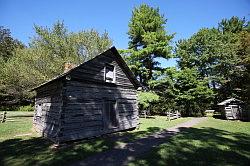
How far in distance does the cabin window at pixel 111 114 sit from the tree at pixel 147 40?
19359 millimetres

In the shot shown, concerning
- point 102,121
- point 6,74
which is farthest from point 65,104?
point 6,74

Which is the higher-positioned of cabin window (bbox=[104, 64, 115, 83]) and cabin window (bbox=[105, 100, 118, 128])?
cabin window (bbox=[104, 64, 115, 83])

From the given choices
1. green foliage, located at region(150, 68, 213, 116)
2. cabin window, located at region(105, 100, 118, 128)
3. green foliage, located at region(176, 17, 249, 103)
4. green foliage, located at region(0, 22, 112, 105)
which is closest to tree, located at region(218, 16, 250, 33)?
green foliage, located at region(176, 17, 249, 103)

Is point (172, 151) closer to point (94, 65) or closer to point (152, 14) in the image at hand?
point (94, 65)

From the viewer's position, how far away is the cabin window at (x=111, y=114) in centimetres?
1589

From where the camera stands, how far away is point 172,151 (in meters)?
10.2

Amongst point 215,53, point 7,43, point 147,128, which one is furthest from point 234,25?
point 7,43

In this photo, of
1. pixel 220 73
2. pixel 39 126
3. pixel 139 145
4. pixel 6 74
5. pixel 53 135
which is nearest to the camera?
pixel 139 145

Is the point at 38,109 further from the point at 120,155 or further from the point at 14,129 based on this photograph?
the point at 120,155

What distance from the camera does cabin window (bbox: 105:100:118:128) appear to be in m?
15.9

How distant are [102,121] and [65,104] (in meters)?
3.58

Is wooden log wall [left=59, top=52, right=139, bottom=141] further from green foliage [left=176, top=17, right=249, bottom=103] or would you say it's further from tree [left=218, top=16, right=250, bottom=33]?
tree [left=218, top=16, right=250, bottom=33]

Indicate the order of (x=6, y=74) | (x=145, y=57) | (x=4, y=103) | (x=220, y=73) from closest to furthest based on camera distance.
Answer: (x=6, y=74) → (x=145, y=57) → (x=4, y=103) → (x=220, y=73)

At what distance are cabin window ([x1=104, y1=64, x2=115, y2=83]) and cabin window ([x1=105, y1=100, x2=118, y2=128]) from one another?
192 centimetres
